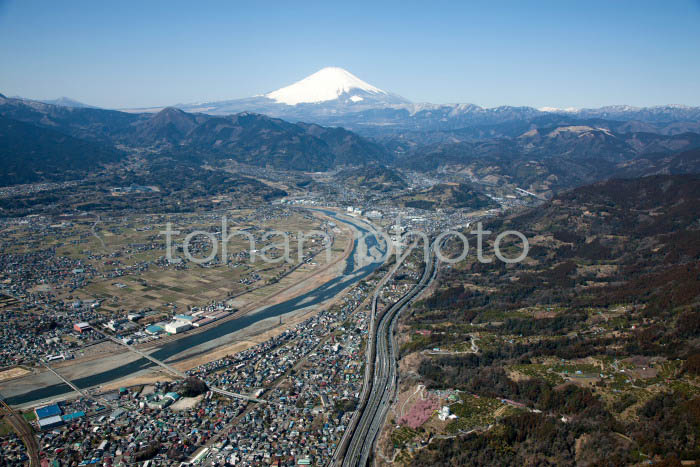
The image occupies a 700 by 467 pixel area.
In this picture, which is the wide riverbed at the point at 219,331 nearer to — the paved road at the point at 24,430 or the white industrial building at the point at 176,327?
the paved road at the point at 24,430

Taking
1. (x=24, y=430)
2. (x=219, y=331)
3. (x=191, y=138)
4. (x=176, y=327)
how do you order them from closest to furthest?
(x=24, y=430), (x=176, y=327), (x=219, y=331), (x=191, y=138)

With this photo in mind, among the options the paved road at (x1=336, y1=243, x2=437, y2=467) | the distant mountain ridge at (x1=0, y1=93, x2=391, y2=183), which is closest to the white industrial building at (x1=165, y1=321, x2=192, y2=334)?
the paved road at (x1=336, y1=243, x2=437, y2=467)

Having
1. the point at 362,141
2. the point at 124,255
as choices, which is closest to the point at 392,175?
the point at 362,141

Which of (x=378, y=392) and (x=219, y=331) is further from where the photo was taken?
(x=219, y=331)

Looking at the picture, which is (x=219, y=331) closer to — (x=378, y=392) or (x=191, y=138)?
(x=378, y=392)

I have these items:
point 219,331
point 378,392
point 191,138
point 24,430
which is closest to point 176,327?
point 219,331

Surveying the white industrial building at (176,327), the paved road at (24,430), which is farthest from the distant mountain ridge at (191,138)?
the paved road at (24,430)

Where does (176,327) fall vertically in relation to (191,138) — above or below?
below

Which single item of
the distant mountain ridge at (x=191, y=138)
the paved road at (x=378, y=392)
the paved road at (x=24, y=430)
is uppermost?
the distant mountain ridge at (x=191, y=138)

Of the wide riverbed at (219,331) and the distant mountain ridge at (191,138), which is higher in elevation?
the distant mountain ridge at (191,138)
